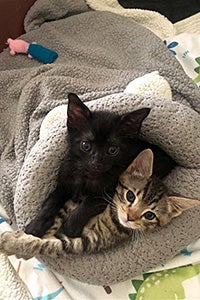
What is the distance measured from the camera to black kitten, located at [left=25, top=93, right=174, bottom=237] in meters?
1.23

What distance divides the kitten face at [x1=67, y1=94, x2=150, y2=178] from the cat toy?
2.07 ft

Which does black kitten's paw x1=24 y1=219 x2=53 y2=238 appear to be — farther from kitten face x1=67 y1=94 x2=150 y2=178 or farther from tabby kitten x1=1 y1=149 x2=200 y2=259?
kitten face x1=67 y1=94 x2=150 y2=178

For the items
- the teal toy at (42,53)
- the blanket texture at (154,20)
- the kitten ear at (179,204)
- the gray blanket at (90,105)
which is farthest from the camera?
the blanket texture at (154,20)

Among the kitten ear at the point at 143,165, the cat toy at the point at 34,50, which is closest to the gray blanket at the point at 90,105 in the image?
the cat toy at the point at 34,50

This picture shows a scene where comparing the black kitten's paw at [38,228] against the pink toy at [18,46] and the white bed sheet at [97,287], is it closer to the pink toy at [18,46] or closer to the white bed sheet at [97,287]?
the white bed sheet at [97,287]

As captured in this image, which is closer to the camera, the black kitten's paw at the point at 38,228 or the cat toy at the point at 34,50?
the black kitten's paw at the point at 38,228

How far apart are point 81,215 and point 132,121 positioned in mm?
260

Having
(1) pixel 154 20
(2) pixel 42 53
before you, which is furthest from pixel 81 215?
(1) pixel 154 20

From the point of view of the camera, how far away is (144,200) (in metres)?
1.23

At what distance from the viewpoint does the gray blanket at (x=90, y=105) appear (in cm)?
133

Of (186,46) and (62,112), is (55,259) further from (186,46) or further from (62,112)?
(186,46)

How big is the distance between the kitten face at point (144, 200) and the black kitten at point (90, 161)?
0.16 ft

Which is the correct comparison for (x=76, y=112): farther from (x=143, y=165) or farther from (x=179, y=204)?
(x=179, y=204)

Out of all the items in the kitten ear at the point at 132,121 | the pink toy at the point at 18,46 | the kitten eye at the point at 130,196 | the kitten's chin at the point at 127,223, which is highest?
the kitten ear at the point at 132,121
